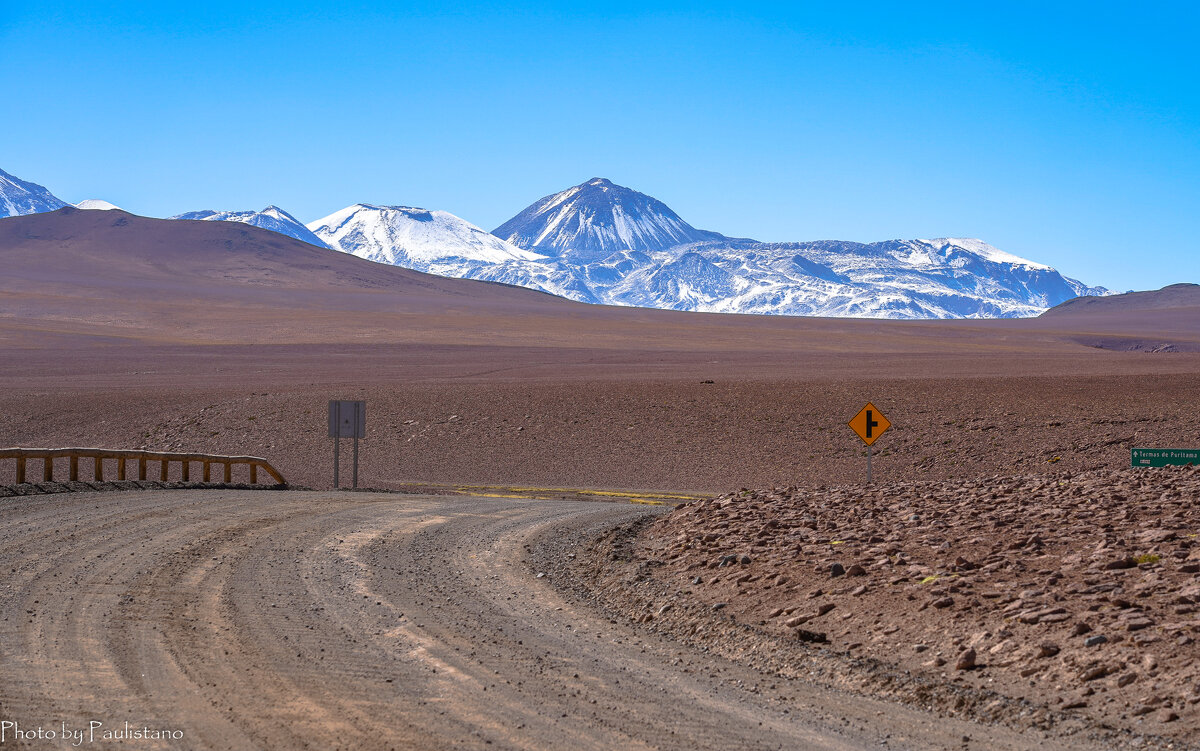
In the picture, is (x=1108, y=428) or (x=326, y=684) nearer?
(x=326, y=684)

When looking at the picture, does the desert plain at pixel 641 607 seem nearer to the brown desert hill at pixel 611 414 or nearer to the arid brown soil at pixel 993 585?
the arid brown soil at pixel 993 585

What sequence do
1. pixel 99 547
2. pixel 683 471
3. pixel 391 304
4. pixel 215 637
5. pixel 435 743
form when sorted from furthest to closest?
pixel 391 304 < pixel 683 471 < pixel 99 547 < pixel 215 637 < pixel 435 743

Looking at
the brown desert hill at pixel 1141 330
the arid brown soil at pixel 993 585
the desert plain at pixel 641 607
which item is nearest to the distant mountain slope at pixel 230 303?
the desert plain at pixel 641 607

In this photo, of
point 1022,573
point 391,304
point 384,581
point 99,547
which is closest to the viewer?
point 1022,573

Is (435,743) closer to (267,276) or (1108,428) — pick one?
(1108,428)

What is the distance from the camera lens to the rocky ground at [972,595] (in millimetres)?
6281

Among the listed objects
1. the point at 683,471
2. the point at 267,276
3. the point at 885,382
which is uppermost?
the point at 267,276

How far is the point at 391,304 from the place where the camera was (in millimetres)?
150500

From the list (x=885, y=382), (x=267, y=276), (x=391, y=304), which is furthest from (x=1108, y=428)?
(x=267, y=276)

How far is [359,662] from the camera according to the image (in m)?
7.24

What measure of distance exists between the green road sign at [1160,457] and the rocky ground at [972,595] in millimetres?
771

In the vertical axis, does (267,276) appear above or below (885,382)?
above

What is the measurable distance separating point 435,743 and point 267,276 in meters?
193

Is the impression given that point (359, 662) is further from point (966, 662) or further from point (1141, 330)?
point (1141, 330)
